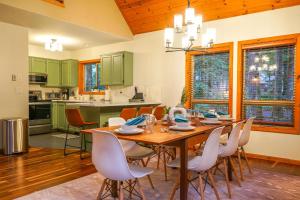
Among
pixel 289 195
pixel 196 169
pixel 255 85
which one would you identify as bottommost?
pixel 289 195

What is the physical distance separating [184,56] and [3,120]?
149 inches

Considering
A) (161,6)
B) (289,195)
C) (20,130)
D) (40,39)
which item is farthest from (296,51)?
(40,39)

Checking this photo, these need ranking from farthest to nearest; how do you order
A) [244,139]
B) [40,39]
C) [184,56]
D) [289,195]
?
[40,39], [184,56], [244,139], [289,195]

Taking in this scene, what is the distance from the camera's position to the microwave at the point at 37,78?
6.79 m

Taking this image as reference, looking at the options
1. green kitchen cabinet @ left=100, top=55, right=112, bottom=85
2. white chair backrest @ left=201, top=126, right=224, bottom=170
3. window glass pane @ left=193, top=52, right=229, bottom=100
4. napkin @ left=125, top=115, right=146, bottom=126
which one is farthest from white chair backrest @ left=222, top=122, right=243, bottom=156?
green kitchen cabinet @ left=100, top=55, right=112, bottom=85

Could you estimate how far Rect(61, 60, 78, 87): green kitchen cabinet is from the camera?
296 inches

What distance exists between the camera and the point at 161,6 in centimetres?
522

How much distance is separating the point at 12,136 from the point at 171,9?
398 cm

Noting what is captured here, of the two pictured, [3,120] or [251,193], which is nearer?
[251,193]

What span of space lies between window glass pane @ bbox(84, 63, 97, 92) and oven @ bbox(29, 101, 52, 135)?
129 cm

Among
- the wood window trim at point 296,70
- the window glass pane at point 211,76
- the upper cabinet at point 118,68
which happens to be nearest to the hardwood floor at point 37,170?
the upper cabinet at point 118,68

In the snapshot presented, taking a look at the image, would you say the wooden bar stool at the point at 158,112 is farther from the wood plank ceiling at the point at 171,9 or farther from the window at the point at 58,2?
the window at the point at 58,2

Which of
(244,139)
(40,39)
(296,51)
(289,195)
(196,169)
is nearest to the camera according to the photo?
(196,169)

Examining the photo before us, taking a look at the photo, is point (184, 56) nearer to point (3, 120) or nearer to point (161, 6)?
point (161, 6)
